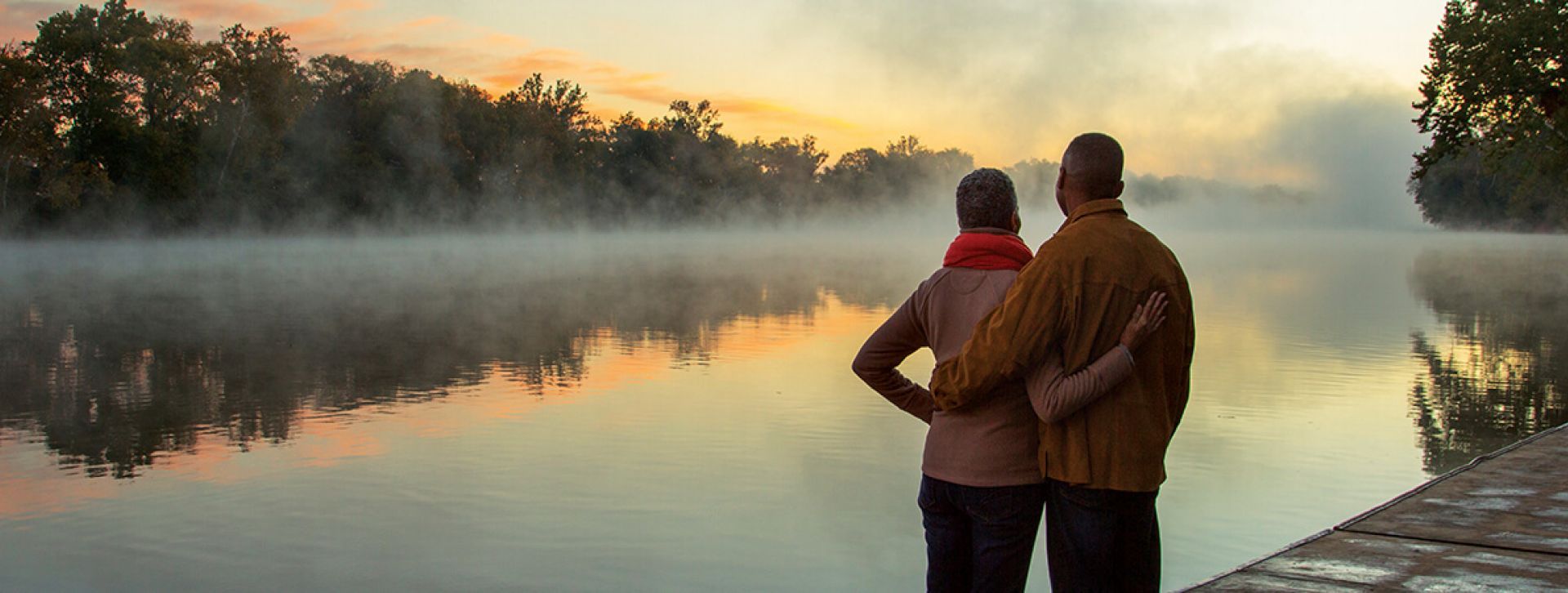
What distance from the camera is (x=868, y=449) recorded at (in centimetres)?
1046

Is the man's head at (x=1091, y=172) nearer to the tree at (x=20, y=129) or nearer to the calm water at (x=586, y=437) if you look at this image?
the calm water at (x=586, y=437)

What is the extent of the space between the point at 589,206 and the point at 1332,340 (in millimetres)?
87368

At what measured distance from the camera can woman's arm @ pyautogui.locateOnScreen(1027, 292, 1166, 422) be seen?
363 cm

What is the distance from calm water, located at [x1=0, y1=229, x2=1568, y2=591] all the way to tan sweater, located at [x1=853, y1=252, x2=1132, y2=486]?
3.29 metres

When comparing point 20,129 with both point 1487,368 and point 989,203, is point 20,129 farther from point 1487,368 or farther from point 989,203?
point 989,203

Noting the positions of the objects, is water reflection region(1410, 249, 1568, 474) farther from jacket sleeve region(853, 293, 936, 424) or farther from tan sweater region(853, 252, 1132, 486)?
tan sweater region(853, 252, 1132, 486)

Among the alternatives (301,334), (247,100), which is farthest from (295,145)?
(301,334)

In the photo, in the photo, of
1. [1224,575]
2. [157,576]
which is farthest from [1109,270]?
[157,576]

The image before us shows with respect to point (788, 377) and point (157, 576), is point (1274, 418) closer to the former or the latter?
point (788, 377)

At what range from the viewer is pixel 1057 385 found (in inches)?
144

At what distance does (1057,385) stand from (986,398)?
0.24 meters

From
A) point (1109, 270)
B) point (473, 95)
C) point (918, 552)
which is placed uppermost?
point (473, 95)

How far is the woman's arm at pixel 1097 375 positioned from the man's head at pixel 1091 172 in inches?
13.2

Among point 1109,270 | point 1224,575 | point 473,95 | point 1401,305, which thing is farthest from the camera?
point 473,95
